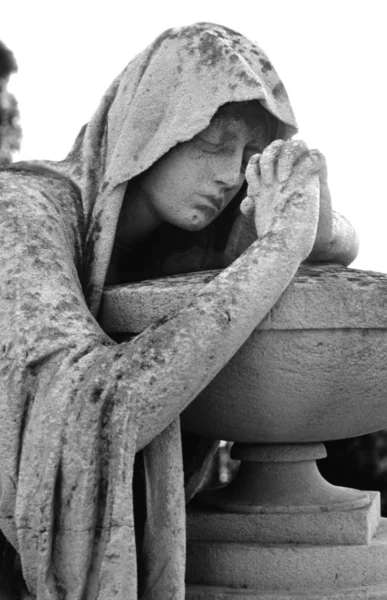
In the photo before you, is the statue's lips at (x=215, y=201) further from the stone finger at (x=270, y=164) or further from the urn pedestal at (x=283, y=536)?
the urn pedestal at (x=283, y=536)

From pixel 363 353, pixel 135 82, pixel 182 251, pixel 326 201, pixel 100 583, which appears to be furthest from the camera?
pixel 182 251

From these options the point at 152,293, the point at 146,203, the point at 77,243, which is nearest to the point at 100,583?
the point at 152,293

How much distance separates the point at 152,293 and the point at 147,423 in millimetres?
505

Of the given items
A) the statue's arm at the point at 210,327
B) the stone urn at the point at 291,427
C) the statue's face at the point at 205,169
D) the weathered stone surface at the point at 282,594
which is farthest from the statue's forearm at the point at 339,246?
the weathered stone surface at the point at 282,594

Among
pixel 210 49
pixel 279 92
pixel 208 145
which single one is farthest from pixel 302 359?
pixel 210 49

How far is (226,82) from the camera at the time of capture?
3273 millimetres

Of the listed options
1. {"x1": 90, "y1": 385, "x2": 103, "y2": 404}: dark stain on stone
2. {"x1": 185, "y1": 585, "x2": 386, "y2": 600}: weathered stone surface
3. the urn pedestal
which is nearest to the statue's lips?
the urn pedestal

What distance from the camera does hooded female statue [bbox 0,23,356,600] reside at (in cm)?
267

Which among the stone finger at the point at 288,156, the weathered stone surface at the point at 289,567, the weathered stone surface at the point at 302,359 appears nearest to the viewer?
the weathered stone surface at the point at 302,359

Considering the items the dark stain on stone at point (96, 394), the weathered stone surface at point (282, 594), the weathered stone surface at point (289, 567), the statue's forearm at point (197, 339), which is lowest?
the weathered stone surface at point (282, 594)

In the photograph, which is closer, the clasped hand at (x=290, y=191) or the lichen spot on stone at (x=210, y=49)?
the clasped hand at (x=290, y=191)

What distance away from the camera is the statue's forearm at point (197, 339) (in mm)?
2688

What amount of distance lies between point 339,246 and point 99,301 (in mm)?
873

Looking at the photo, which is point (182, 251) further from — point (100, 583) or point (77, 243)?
point (100, 583)
